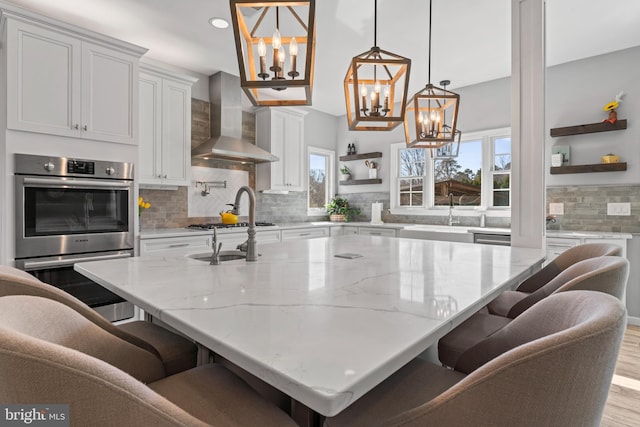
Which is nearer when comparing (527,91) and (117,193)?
(527,91)

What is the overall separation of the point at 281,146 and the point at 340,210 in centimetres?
163

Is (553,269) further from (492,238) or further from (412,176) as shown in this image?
(412,176)

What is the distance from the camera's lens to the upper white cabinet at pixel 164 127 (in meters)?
3.46

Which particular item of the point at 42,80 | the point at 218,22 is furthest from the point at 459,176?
the point at 42,80

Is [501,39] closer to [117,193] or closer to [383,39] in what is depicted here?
[383,39]

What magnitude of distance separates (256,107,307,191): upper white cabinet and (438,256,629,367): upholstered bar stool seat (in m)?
3.70

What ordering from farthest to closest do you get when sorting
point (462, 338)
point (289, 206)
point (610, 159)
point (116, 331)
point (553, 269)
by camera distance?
1. point (289, 206)
2. point (610, 159)
3. point (553, 269)
4. point (462, 338)
5. point (116, 331)

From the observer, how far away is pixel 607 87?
11.8 feet

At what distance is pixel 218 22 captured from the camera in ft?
9.98

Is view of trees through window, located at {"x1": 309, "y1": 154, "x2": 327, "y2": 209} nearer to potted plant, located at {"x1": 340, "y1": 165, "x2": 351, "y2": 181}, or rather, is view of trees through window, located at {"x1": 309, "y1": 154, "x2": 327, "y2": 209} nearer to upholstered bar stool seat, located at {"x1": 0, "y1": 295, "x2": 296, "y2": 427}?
potted plant, located at {"x1": 340, "y1": 165, "x2": 351, "y2": 181}

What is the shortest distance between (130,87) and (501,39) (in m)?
3.63

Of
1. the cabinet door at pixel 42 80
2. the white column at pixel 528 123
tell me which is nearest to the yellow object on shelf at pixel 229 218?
the cabinet door at pixel 42 80

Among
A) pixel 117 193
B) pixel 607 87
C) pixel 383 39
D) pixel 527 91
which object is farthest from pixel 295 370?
pixel 607 87

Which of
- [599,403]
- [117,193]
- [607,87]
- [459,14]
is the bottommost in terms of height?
[599,403]
